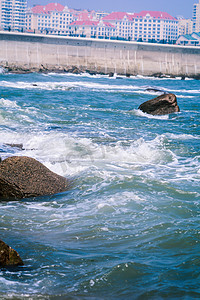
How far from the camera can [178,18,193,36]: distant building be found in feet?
594

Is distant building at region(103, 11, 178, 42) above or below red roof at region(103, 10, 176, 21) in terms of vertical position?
below

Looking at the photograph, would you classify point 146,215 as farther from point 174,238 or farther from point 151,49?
point 151,49

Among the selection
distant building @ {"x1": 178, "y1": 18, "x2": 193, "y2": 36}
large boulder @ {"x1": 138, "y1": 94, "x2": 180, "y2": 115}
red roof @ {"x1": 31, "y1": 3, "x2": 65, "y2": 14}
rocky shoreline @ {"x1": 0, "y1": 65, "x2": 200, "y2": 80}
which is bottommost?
large boulder @ {"x1": 138, "y1": 94, "x2": 180, "y2": 115}

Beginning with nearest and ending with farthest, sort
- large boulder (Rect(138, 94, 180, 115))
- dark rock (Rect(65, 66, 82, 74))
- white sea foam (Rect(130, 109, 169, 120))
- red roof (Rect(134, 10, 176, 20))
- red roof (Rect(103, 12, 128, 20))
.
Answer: white sea foam (Rect(130, 109, 169, 120)) < large boulder (Rect(138, 94, 180, 115)) < dark rock (Rect(65, 66, 82, 74)) < red roof (Rect(134, 10, 176, 20)) < red roof (Rect(103, 12, 128, 20))

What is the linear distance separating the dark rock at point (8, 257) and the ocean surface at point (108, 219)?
0.09m

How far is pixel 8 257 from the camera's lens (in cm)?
518

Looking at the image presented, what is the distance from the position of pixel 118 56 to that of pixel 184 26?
456ft

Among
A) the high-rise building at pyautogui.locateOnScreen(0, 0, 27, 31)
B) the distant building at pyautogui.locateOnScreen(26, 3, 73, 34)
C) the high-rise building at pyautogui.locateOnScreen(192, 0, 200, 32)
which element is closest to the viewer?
the distant building at pyautogui.locateOnScreen(26, 3, 73, 34)

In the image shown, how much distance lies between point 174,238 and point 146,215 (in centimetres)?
107

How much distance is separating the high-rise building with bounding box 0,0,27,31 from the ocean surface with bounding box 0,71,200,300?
541ft

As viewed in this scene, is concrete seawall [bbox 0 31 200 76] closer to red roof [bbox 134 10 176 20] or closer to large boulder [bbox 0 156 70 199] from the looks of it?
large boulder [bbox 0 156 70 199]

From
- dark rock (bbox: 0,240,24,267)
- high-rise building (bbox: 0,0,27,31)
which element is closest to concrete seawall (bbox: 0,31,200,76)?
dark rock (bbox: 0,240,24,267)

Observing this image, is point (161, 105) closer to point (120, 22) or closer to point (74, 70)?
point (74, 70)

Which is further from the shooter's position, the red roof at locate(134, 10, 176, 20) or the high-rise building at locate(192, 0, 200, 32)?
the high-rise building at locate(192, 0, 200, 32)
